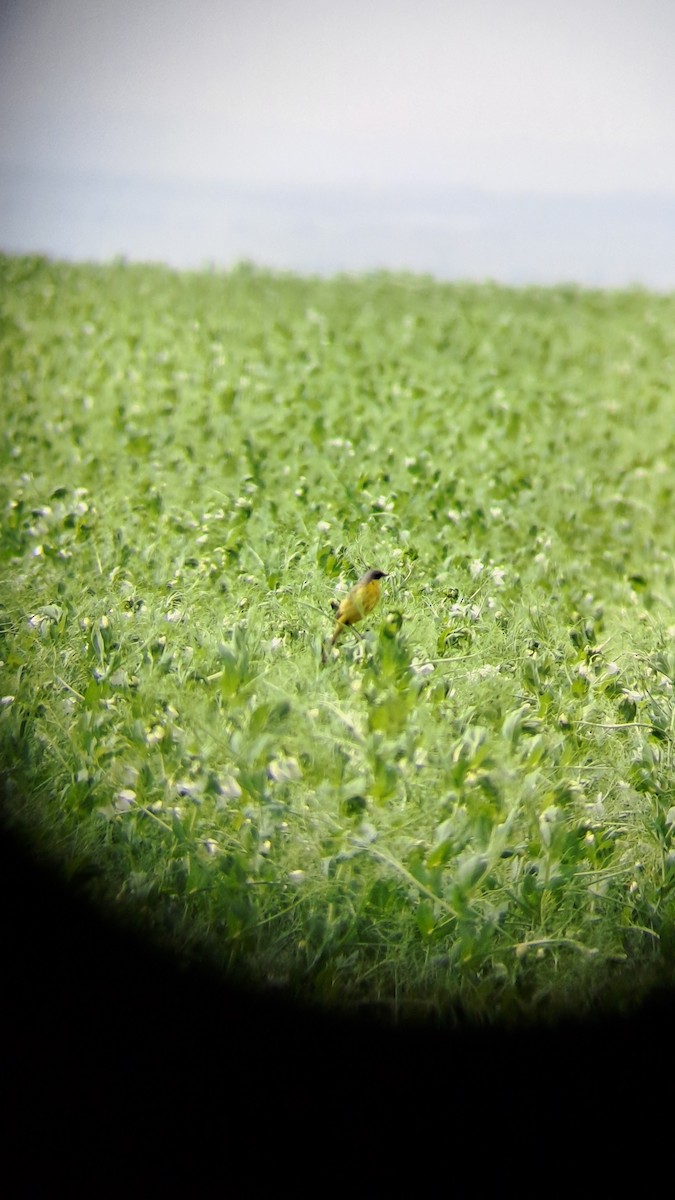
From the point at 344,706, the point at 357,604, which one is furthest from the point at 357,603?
the point at 344,706

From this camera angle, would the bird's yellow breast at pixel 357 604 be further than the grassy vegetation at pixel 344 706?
Yes

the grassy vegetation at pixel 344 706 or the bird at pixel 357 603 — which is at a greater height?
the bird at pixel 357 603

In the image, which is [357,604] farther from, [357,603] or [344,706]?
[344,706]

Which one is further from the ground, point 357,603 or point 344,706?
point 357,603

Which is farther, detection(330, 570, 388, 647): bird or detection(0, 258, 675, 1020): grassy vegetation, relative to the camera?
detection(330, 570, 388, 647): bird

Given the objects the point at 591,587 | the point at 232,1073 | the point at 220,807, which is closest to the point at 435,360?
the point at 591,587
